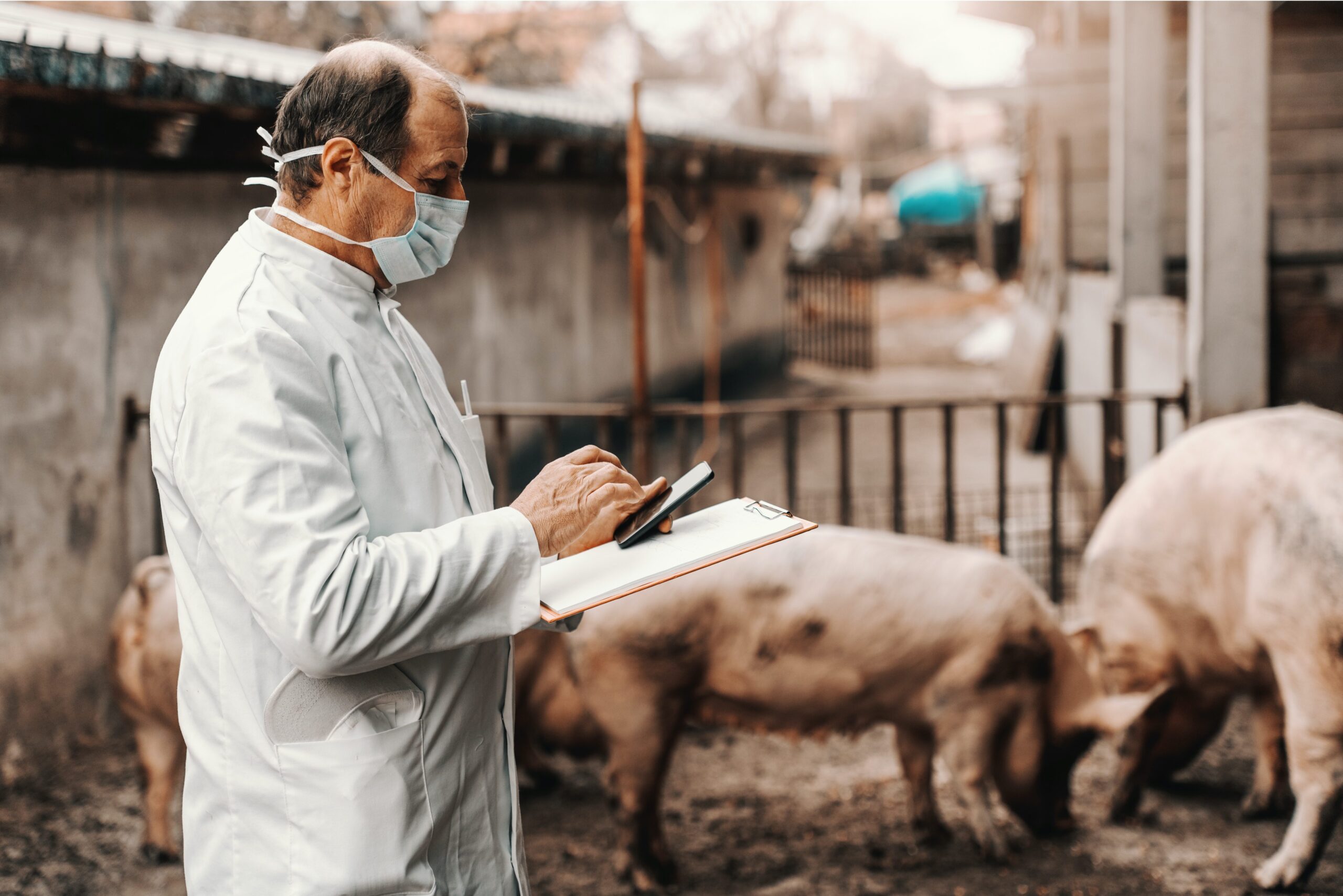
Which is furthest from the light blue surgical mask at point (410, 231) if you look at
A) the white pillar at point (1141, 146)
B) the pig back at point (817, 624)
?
the white pillar at point (1141, 146)

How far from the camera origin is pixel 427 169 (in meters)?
1.88

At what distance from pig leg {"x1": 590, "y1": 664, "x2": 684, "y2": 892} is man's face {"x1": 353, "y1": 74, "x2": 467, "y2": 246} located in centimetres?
241

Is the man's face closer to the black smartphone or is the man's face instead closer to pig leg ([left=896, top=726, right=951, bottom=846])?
the black smartphone

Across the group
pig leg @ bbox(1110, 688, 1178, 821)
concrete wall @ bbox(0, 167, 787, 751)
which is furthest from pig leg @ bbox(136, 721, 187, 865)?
pig leg @ bbox(1110, 688, 1178, 821)

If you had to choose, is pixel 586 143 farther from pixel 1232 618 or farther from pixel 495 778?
pixel 495 778

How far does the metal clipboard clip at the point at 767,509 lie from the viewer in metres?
1.98

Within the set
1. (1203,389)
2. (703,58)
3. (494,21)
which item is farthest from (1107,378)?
(703,58)

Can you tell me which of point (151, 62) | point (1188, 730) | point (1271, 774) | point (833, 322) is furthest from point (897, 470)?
point (833, 322)

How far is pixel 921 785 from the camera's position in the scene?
4.43m

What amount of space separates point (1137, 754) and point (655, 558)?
129 inches

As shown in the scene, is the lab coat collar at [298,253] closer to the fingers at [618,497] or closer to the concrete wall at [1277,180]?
the fingers at [618,497]

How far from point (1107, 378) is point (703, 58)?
32407mm

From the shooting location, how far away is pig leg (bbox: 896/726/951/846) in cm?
443

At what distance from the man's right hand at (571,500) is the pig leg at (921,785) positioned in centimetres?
286
